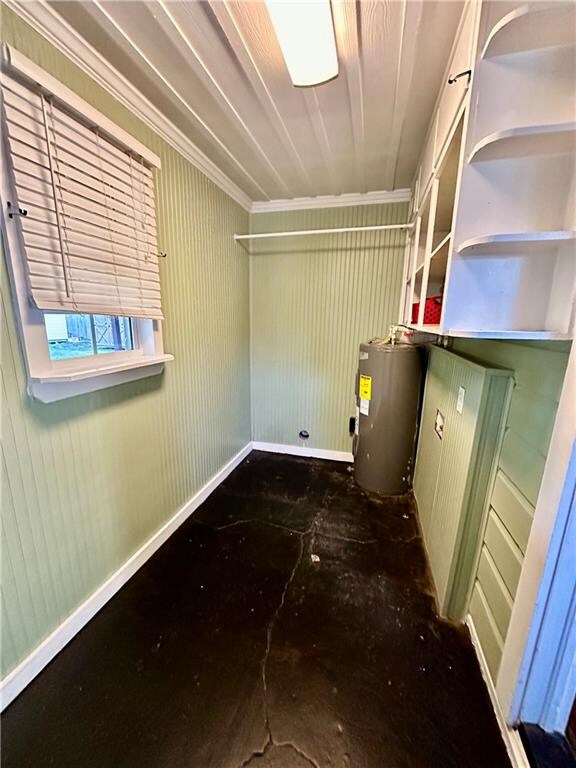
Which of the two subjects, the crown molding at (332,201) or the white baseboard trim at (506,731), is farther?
the crown molding at (332,201)

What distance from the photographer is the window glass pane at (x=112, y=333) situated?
1.56 metres

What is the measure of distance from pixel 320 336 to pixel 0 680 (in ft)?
9.41

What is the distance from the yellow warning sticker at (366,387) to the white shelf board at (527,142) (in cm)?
170

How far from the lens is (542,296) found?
3.23 ft

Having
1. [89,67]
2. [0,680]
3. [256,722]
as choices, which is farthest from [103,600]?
[89,67]

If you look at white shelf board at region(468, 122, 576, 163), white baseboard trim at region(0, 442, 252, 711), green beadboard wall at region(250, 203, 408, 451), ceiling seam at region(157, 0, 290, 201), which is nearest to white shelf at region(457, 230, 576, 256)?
white shelf board at region(468, 122, 576, 163)

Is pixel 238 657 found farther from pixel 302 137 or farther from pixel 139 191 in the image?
pixel 302 137

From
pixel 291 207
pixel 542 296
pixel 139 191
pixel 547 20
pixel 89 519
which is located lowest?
pixel 89 519

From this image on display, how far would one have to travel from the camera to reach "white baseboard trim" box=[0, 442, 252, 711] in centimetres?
120

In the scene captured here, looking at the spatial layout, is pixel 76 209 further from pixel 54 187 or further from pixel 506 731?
pixel 506 731

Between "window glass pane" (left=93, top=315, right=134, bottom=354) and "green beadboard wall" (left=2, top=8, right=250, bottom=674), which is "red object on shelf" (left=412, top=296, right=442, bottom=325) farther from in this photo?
"window glass pane" (left=93, top=315, right=134, bottom=354)

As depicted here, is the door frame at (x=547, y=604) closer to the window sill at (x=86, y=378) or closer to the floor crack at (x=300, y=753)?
the floor crack at (x=300, y=753)

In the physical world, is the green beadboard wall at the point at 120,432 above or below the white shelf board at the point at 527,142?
below

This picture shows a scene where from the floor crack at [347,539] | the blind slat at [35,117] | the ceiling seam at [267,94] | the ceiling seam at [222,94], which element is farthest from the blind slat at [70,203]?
the floor crack at [347,539]
